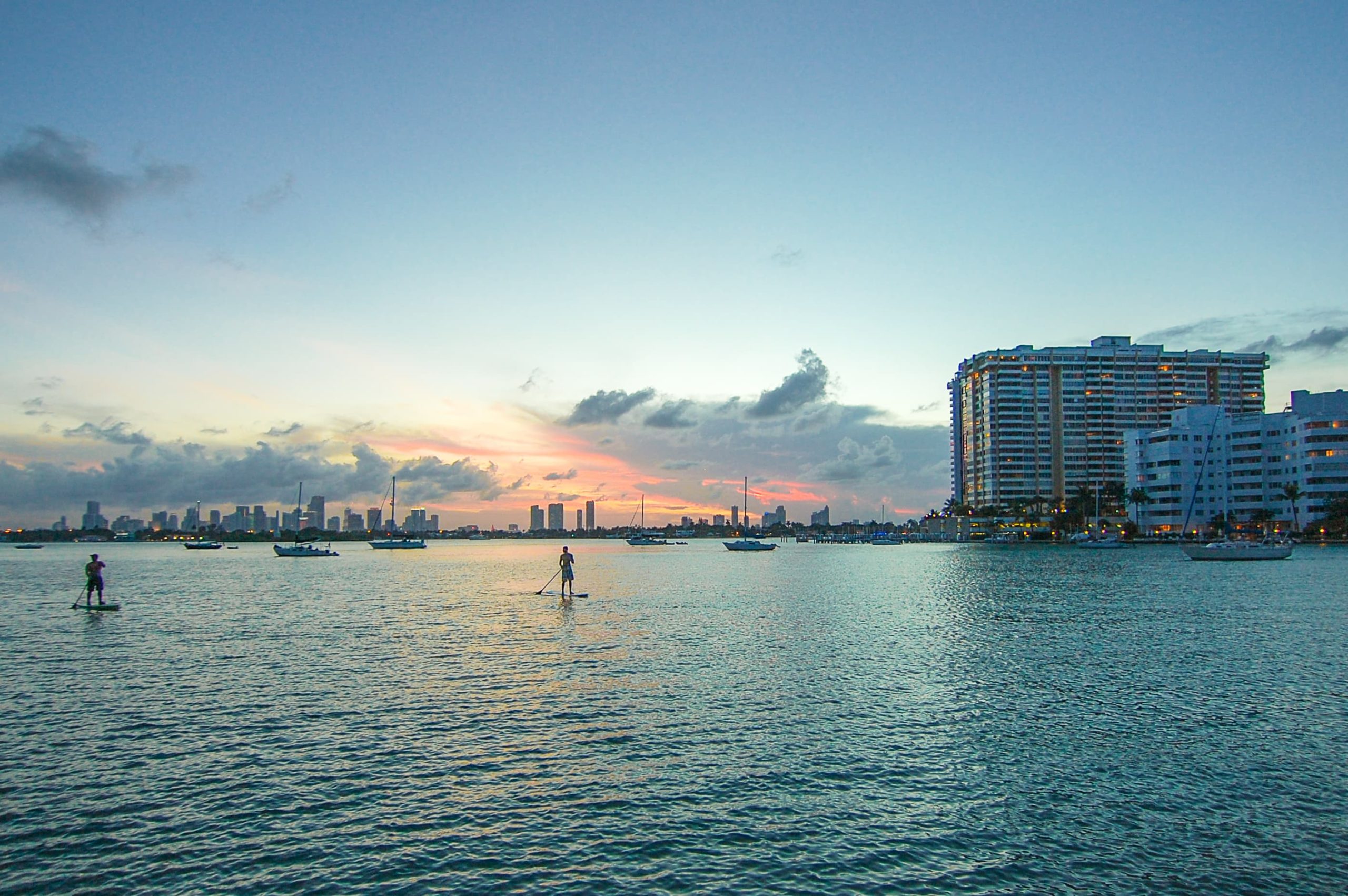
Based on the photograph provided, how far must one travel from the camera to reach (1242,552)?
137 meters

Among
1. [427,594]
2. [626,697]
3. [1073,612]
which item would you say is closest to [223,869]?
[626,697]

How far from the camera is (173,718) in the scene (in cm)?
2598

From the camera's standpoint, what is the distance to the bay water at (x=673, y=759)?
1493 centimetres

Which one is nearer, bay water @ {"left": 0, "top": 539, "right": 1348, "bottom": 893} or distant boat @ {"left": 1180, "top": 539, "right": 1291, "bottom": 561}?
bay water @ {"left": 0, "top": 539, "right": 1348, "bottom": 893}

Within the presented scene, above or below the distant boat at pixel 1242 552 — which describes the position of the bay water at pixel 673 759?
above

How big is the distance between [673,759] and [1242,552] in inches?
5879

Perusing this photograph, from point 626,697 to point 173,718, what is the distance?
14526 mm

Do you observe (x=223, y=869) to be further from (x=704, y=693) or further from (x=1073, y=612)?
(x=1073, y=612)

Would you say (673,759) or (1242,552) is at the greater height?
(673,759)

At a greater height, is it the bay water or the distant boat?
the bay water

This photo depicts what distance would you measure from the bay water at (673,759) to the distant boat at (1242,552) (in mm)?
101202

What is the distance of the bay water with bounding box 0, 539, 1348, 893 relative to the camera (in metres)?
14.9

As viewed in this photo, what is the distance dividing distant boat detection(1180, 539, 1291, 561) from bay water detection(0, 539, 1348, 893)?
101 m

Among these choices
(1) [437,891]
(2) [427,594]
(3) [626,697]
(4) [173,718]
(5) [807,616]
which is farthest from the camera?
(2) [427,594]
